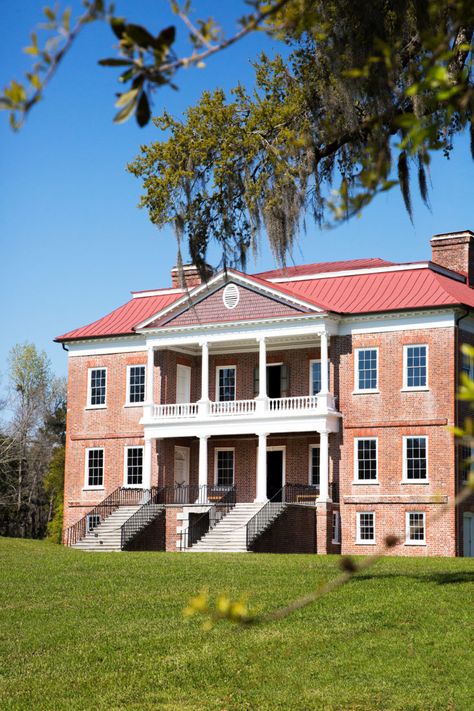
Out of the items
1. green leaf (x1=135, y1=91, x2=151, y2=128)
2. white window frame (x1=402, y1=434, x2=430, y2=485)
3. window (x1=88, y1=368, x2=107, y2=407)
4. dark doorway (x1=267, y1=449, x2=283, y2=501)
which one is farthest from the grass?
window (x1=88, y1=368, x2=107, y2=407)

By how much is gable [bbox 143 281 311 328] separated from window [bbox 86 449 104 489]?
540 centimetres

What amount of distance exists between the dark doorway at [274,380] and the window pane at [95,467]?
261 inches

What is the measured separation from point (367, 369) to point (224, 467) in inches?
264

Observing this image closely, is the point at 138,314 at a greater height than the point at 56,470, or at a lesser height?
greater

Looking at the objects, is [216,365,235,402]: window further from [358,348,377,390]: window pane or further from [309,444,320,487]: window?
[358,348,377,390]: window pane

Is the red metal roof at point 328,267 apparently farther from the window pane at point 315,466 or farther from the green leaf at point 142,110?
the green leaf at point 142,110

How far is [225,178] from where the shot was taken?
16.9 metres

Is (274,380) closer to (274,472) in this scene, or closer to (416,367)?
(274,472)

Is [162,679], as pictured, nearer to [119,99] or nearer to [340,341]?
[119,99]

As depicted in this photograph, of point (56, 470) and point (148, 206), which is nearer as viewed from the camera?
point (148, 206)

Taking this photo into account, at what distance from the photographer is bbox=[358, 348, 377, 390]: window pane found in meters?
35.9

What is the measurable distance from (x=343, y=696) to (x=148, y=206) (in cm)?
868

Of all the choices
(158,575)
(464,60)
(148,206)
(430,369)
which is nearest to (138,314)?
(430,369)

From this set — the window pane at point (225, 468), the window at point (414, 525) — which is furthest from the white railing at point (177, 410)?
the window at point (414, 525)
